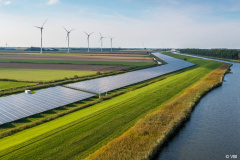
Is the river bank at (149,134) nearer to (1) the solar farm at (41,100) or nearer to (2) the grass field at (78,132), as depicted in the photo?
(2) the grass field at (78,132)

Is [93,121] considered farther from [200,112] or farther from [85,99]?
[200,112]

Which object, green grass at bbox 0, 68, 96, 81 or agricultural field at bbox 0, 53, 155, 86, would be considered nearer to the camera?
green grass at bbox 0, 68, 96, 81

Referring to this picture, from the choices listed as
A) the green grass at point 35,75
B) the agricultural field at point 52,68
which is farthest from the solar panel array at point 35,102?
the green grass at point 35,75

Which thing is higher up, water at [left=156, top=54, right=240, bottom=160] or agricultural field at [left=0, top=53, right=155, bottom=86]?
agricultural field at [left=0, top=53, right=155, bottom=86]

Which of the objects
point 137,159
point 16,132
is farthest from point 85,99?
point 137,159

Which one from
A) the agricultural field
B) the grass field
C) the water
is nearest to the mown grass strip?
the water

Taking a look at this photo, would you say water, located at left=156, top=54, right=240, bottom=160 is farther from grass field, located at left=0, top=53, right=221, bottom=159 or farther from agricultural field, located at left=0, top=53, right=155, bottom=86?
agricultural field, located at left=0, top=53, right=155, bottom=86

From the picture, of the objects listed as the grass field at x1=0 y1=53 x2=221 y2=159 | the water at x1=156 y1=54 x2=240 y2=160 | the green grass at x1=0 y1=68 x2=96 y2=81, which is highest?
the green grass at x1=0 y1=68 x2=96 y2=81
